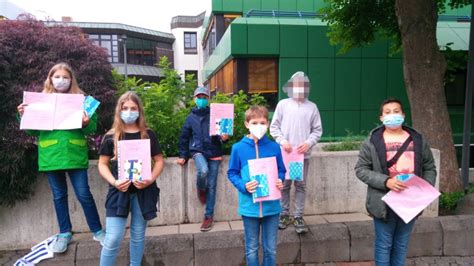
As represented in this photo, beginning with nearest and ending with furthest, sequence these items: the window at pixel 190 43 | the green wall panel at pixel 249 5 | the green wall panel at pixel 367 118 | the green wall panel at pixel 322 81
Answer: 1. the green wall panel at pixel 322 81
2. the green wall panel at pixel 367 118
3. the green wall panel at pixel 249 5
4. the window at pixel 190 43

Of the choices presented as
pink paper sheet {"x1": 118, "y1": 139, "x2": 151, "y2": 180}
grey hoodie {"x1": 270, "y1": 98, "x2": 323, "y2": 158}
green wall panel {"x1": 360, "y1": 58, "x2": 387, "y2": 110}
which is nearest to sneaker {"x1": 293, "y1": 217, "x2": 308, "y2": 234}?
grey hoodie {"x1": 270, "y1": 98, "x2": 323, "y2": 158}

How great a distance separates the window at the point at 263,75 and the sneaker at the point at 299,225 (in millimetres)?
9391

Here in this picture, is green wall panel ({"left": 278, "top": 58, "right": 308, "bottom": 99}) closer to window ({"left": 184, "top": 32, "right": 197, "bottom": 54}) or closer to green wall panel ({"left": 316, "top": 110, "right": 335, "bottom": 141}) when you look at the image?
green wall panel ({"left": 316, "top": 110, "right": 335, "bottom": 141})

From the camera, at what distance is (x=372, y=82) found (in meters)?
13.5

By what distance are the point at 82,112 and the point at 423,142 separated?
3.26 metres

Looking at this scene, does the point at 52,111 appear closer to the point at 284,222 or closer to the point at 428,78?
the point at 284,222

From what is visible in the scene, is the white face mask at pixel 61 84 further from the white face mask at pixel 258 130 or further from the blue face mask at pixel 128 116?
the white face mask at pixel 258 130

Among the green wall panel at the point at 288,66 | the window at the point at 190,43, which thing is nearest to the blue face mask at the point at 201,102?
the green wall panel at the point at 288,66

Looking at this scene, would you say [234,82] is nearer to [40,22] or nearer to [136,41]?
[40,22]

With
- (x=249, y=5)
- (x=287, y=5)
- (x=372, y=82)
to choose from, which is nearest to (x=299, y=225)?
(x=372, y=82)

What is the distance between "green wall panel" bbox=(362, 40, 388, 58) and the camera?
13.2 meters

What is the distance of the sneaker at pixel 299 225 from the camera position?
4.07 metres

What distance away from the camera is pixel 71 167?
3.51m

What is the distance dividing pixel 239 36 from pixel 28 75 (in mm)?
9247
